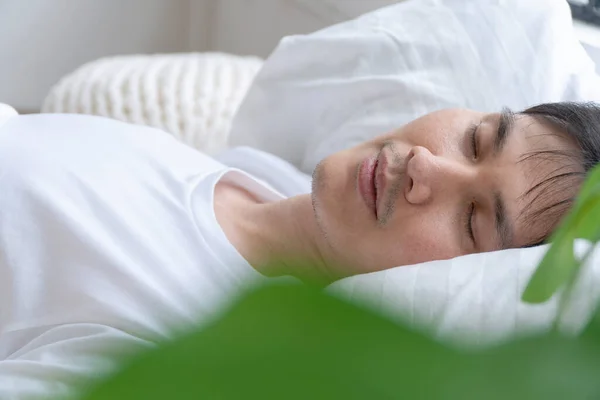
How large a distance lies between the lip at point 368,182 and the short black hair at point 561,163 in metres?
0.17

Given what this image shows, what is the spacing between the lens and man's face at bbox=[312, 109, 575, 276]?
0.83 meters

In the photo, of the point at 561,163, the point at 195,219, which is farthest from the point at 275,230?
the point at 561,163

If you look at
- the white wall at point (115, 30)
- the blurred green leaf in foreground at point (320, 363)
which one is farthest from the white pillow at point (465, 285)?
the white wall at point (115, 30)

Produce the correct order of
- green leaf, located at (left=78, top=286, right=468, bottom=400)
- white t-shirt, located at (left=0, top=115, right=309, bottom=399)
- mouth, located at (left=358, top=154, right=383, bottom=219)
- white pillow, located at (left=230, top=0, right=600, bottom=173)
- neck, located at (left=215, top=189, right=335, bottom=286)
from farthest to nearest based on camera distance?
white pillow, located at (left=230, top=0, right=600, bottom=173) < neck, located at (left=215, top=189, right=335, bottom=286) < mouth, located at (left=358, top=154, right=383, bottom=219) < white t-shirt, located at (left=0, top=115, right=309, bottom=399) < green leaf, located at (left=78, top=286, right=468, bottom=400)

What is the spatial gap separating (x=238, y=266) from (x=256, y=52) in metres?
1.27

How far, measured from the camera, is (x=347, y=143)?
3.97 ft

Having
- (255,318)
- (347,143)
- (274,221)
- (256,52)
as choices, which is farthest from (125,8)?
(255,318)

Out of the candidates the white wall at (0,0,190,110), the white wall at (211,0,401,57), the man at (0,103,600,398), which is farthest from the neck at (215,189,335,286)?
the white wall at (0,0,190,110)

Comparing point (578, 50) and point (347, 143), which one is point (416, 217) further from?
point (578, 50)

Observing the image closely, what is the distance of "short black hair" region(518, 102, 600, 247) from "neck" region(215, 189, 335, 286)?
0.90 feet

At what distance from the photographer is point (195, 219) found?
95cm

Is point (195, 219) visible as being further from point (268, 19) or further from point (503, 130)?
point (268, 19)

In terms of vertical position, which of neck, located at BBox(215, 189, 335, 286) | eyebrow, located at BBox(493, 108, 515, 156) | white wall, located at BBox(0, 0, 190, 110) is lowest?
white wall, located at BBox(0, 0, 190, 110)

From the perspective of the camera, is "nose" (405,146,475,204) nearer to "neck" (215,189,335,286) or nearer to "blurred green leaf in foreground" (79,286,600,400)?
"neck" (215,189,335,286)
